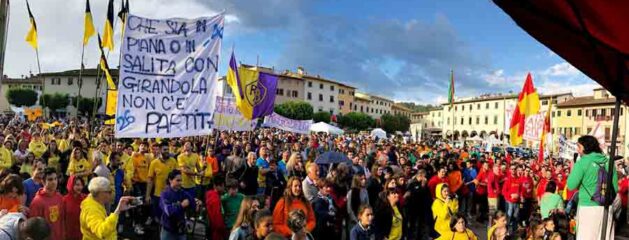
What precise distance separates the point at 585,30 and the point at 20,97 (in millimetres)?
89257

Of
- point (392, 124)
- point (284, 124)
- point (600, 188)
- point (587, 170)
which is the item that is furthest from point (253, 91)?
point (392, 124)

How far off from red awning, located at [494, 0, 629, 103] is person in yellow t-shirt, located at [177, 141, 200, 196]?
818 centimetres

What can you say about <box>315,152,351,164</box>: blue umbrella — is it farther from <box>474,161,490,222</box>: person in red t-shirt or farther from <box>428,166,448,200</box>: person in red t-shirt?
<box>474,161,490,222</box>: person in red t-shirt

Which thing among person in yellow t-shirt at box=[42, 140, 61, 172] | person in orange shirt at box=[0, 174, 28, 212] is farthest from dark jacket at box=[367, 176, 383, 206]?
person in yellow t-shirt at box=[42, 140, 61, 172]

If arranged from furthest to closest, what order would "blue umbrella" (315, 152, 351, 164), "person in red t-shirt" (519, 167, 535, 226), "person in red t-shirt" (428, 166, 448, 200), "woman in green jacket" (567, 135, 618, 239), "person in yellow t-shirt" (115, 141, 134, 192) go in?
1. "person in red t-shirt" (519, 167, 535, 226)
2. "person in red t-shirt" (428, 166, 448, 200)
3. "blue umbrella" (315, 152, 351, 164)
4. "person in yellow t-shirt" (115, 141, 134, 192)
5. "woman in green jacket" (567, 135, 618, 239)

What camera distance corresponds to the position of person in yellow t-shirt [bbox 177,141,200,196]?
9.10 metres

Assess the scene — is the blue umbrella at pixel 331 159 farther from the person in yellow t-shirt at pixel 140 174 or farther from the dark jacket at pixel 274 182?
the person in yellow t-shirt at pixel 140 174

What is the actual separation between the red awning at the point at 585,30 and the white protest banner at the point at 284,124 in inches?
769

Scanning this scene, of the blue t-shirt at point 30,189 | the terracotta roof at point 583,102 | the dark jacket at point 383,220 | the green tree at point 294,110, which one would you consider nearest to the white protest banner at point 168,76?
the blue t-shirt at point 30,189

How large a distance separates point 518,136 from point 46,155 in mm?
13682

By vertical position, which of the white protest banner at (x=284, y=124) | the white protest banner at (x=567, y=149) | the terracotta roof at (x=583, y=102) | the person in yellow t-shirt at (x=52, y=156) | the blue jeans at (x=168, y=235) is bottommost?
the blue jeans at (x=168, y=235)

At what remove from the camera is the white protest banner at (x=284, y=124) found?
21266 millimetres

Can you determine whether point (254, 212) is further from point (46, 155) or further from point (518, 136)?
point (518, 136)

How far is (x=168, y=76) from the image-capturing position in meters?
7.79
